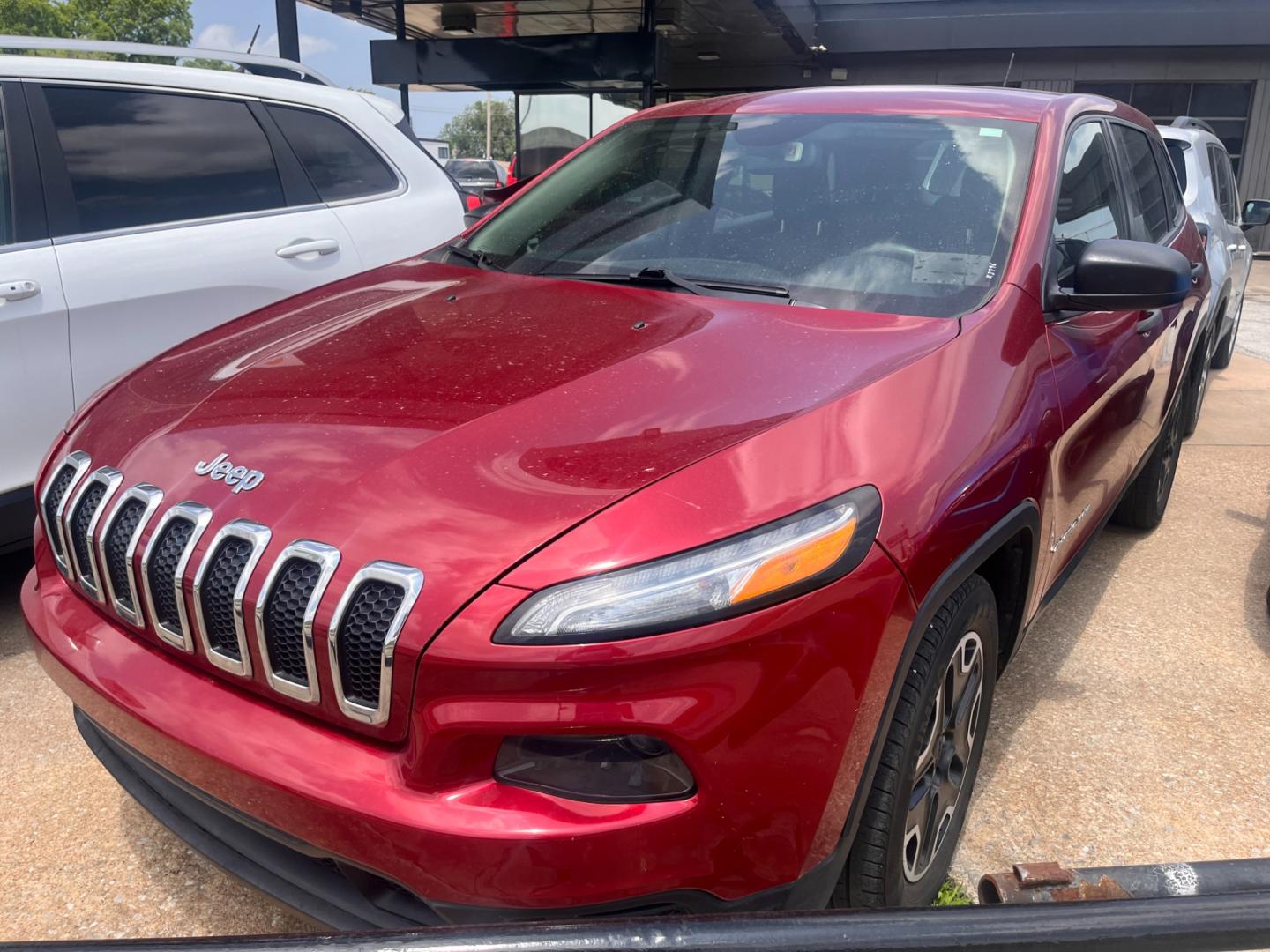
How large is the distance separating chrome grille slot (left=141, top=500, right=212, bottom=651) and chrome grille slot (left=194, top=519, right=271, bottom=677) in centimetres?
5

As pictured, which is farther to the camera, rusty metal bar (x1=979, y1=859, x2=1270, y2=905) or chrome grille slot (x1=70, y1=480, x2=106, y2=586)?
chrome grille slot (x1=70, y1=480, x2=106, y2=586)

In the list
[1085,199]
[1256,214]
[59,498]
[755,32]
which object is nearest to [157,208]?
[59,498]

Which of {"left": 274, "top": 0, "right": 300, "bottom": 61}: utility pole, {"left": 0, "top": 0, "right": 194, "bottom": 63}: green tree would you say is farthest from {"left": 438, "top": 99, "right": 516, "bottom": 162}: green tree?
{"left": 274, "top": 0, "right": 300, "bottom": 61}: utility pole

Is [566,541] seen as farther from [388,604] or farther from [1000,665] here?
[1000,665]

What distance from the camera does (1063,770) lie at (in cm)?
269

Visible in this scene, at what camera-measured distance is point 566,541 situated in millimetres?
1547

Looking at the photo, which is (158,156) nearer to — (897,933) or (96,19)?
(897,933)

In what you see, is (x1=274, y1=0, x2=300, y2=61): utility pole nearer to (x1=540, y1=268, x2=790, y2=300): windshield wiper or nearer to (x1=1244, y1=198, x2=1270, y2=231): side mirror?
(x1=1244, y1=198, x2=1270, y2=231): side mirror

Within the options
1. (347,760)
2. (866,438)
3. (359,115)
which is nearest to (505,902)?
(347,760)

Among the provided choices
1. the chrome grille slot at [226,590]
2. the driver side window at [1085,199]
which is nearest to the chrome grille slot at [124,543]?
the chrome grille slot at [226,590]

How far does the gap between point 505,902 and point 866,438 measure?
92cm

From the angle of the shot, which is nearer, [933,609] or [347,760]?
[347,760]

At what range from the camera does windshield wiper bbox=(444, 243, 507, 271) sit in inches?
115

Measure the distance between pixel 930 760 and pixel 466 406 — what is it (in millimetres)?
1089
